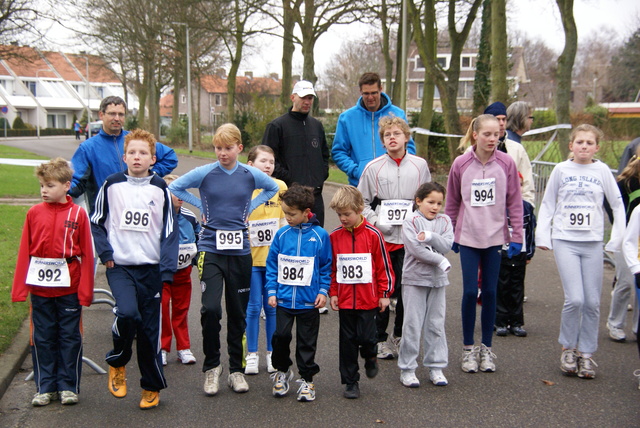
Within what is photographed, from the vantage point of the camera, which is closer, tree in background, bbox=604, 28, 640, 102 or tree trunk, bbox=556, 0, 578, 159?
tree trunk, bbox=556, 0, 578, 159

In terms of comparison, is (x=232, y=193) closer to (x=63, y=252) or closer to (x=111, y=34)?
(x=63, y=252)

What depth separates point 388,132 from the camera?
596cm

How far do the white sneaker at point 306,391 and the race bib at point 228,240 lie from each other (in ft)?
3.72

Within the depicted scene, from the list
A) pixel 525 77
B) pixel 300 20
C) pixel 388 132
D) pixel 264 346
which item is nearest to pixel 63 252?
pixel 264 346

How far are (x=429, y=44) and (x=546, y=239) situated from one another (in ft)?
61.3

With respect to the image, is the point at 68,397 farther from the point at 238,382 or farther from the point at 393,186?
the point at 393,186

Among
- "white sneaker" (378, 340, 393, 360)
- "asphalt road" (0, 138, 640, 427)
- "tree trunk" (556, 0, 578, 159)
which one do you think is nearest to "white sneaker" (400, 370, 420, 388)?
"asphalt road" (0, 138, 640, 427)

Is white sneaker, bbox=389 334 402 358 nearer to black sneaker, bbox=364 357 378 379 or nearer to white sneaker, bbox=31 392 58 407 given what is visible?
black sneaker, bbox=364 357 378 379

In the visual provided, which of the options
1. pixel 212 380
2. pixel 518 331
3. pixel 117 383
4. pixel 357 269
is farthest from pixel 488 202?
pixel 117 383

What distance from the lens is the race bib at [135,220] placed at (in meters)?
5.03

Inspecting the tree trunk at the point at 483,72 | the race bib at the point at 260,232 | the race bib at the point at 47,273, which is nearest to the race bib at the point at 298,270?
the race bib at the point at 260,232

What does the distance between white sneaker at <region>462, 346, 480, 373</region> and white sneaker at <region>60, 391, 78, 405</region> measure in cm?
306

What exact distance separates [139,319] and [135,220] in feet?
2.32

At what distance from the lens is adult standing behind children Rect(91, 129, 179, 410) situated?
4.96 metres
